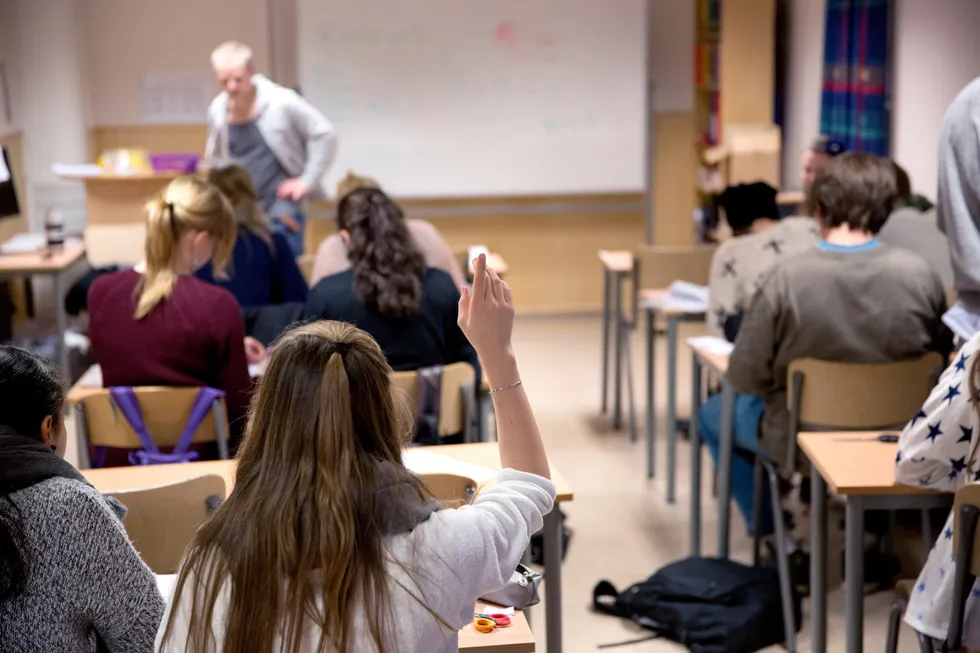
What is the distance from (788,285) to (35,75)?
5302 mm

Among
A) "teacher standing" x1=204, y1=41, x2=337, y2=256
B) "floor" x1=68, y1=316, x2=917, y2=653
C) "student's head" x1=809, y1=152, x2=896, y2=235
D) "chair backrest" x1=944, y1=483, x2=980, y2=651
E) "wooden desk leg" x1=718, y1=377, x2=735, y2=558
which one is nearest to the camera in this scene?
"chair backrest" x1=944, y1=483, x2=980, y2=651

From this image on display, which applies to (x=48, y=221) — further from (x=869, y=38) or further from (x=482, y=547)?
(x=482, y=547)

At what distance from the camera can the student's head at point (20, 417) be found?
1.58 meters

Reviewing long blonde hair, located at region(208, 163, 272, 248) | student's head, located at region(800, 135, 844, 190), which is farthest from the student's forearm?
student's head, located at region(800, 135, 844, 190)

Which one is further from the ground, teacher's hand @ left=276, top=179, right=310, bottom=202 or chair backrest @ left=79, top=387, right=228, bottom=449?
teacher's hand @ left=276, top=179, right=310, bottom=202

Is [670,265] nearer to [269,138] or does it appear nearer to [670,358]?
[670,358]

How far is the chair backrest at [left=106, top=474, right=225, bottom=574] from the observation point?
2178 mm

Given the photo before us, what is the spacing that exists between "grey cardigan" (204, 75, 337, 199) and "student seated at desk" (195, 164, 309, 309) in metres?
1.39

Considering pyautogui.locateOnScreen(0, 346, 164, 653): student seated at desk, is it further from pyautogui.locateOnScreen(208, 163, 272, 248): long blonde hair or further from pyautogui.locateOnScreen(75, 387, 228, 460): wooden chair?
pyautogui.locateOnScreen(208, 163, 272, 248): long blonde hair

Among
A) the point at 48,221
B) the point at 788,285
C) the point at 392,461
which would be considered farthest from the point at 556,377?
the point at 392,461

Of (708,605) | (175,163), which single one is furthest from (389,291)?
(175,163)

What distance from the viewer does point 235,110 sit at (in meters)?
5.65

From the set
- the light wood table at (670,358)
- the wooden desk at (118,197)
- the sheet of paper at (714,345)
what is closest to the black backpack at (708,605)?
the sheet of paper at (714,345)

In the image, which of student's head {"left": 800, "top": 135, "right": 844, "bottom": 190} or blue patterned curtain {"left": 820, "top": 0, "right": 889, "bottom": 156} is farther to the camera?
blue patterned curtain {"left": 820, "top": 0, "right": 889, "bottom": 156}
